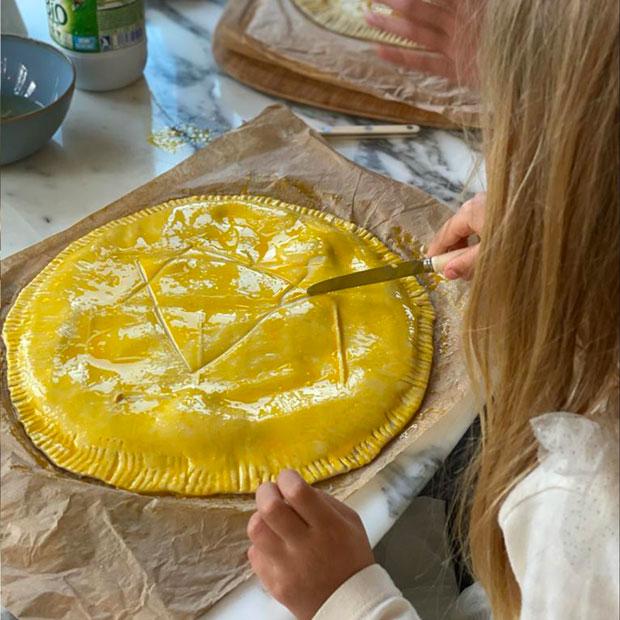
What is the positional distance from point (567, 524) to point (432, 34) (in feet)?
3.00

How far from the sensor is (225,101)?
1482 millimetres

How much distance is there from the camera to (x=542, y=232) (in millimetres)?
678

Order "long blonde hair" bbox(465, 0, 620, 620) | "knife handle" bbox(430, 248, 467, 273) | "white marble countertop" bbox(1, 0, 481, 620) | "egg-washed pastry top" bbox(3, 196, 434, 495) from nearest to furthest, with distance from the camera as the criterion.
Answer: "long blonde hair" bbox(465, 0, 620, 620)
"egg-washed pastry top" bbox(3, 196, 434, 495)
"knife handle" bbox(430, 248, 467, 273)
"white marble countertop" bbox(1, 0, 481, 620)

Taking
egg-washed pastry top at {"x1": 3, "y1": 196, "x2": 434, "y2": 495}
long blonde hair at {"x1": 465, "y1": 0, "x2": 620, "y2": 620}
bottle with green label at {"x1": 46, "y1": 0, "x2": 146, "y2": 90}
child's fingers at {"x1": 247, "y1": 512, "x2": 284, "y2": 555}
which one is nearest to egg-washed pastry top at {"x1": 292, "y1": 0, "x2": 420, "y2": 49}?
bottle with green label at {"x1": 46, "y1": 0, "x2": 146, "y2": 90}

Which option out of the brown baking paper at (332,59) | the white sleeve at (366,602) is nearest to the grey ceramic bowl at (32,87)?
the brown baking paper at (332,59)

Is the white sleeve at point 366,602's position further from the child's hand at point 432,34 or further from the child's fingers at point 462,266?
the child's hand at point 432,34

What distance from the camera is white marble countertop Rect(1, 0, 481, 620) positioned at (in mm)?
1244

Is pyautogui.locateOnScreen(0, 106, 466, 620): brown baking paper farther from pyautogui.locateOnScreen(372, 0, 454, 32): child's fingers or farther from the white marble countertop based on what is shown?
pyautogui.locateOnScreen(372, 0, 454, 32): child's fingers

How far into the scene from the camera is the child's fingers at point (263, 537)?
2.69ft

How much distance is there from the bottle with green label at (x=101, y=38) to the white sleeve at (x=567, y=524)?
3.16 ft

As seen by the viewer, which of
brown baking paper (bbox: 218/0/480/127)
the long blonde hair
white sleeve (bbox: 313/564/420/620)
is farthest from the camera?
brown baking paper (bbox: 218/0/480/127)

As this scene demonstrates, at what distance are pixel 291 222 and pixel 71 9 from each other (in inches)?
19.2

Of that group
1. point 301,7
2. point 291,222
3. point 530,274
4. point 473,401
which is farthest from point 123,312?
point 301,7

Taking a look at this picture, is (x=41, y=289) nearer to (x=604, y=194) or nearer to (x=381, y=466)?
(x=381, y=466)
